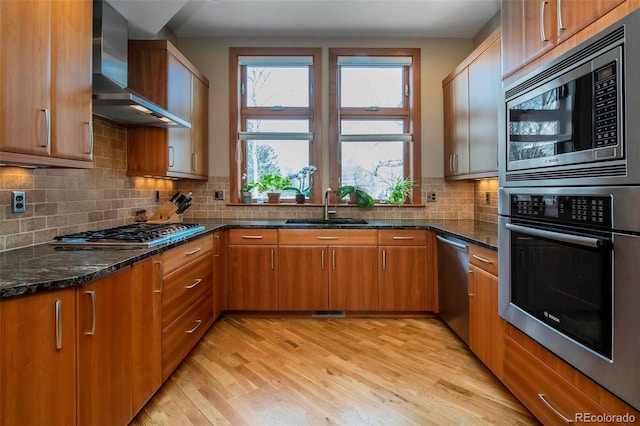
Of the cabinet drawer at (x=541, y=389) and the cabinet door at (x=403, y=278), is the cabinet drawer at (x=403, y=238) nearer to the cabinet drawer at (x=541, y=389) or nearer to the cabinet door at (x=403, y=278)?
the cabinet door at (x=403, y=278)

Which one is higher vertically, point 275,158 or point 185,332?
Answer: point 275,158

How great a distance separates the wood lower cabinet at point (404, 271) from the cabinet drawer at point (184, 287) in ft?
4.96

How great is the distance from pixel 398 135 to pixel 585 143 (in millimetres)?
2511

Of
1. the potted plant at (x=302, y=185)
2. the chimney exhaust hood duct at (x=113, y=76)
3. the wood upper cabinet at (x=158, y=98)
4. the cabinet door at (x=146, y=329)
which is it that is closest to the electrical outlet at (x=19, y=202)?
the chimney exhaust hood duct at (x=113, y=76)

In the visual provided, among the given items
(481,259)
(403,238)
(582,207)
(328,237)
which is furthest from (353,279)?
(582,207)

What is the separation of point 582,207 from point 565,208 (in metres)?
0.09

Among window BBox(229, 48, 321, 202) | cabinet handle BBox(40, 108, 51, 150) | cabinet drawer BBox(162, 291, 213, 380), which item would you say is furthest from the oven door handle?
window BBox(229, 48, 321, 202)

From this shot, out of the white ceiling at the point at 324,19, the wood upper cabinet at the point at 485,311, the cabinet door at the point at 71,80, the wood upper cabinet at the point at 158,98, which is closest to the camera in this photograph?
the cabinet door at the point at 71,80

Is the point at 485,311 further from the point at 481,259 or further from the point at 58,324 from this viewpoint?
the point at 58,324

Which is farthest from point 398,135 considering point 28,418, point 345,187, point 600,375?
point 28,418

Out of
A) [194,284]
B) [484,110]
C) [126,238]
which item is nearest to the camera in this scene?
[126,238]

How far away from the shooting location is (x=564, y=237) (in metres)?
1.35

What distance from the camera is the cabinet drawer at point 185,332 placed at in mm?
1999

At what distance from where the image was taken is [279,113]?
3.78 m
